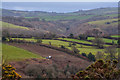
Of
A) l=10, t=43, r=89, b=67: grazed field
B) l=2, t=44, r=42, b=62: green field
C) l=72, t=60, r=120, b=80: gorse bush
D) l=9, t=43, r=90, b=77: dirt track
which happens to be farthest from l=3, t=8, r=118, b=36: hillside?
l=72, t=60, r=120, b=80: gorse bush

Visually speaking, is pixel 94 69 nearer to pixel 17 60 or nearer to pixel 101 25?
pixel 17 60

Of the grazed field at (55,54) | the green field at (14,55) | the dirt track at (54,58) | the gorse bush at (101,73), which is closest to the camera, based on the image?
the gorse bush at (101,73)

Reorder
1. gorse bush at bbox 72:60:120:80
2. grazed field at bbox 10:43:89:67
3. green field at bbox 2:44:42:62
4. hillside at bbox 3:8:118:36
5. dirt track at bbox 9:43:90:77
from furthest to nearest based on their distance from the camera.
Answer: hillside at bbox 3:8:118:36 < grazed field at bbox 10:43:89:67 < dirt track at bbox 9:43:90:77 < green field at bbox 2:44:42:62 < gorse bush at bbox 72:60:120:80

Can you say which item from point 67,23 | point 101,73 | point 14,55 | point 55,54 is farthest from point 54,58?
point 67,23

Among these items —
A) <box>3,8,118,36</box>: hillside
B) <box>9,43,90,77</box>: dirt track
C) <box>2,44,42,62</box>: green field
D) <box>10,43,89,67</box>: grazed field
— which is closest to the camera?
<box>2,44,42,62</box>: green field

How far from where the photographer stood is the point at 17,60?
29.6m

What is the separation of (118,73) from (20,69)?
1649 centimetres

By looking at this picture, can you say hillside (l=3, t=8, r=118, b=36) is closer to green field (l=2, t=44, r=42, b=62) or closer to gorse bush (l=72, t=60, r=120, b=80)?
green field (l=2, t=44, r=42, b=62)

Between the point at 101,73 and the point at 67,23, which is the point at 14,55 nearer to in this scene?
the point at 101,73

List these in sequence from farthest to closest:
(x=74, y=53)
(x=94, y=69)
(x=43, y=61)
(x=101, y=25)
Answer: (x=101, y=25)
(x=74, y=53)
(x=43, y=61)
(x=94, y=69)

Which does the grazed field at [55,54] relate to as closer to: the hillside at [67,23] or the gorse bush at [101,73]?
the gorse bush at [101,73]

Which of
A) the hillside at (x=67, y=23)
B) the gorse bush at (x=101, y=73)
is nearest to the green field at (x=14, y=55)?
the gorse bush at (x=101, y=73)

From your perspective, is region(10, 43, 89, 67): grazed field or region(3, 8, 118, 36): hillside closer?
region(10, 43, 89, 67): grazed field

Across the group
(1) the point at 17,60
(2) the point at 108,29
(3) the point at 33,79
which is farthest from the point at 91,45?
(2) the point at 108,29
